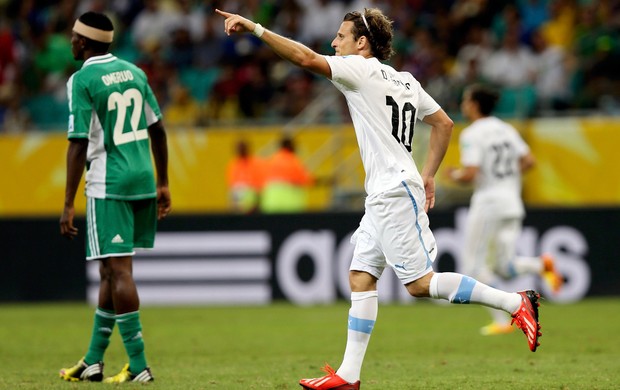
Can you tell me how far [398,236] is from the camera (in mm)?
6730

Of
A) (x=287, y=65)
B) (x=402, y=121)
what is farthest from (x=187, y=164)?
(x=402, y=121)

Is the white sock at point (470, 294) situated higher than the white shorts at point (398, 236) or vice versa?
the white shorts at point (398, 236)

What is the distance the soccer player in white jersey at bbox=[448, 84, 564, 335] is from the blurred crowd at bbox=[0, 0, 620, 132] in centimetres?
492

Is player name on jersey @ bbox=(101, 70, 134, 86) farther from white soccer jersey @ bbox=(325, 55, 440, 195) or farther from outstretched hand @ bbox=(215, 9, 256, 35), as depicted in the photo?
white soccer jersey @ bbox=(325, 55, 440, 195)

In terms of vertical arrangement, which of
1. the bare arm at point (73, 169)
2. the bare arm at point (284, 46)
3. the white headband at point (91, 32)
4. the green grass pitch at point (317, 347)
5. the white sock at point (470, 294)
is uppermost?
the white headband at point (91, 32)

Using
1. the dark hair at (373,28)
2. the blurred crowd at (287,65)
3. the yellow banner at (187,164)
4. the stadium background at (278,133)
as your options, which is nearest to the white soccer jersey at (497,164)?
the stadium background at (278,133)

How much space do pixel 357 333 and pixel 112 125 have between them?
2.43m

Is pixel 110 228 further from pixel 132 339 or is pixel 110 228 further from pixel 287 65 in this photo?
pixel 287 65

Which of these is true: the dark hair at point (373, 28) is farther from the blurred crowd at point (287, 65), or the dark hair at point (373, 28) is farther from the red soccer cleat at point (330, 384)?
the blurred crowd at point (287, 65)

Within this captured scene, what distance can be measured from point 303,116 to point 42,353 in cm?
913

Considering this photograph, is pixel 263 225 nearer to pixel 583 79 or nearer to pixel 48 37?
pixel 583 79

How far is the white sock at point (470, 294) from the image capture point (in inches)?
267

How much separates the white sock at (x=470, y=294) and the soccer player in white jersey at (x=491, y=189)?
17.1 ft

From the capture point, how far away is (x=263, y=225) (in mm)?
16172
